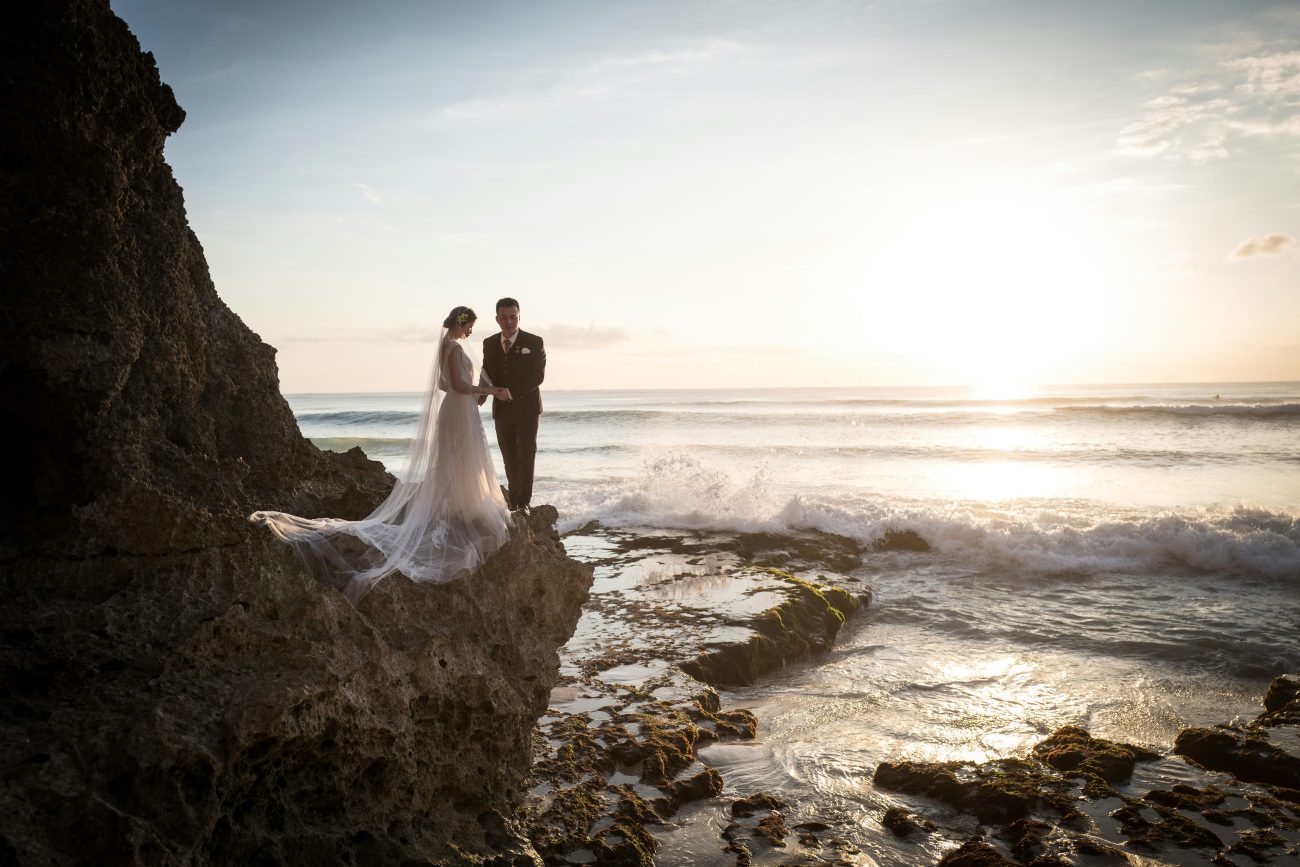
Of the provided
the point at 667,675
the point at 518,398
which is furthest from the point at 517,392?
the point at 667,675

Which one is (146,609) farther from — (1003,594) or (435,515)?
(1003,594)

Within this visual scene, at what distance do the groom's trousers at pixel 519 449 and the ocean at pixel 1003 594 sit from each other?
2.92 metres

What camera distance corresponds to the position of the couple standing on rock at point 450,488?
478 cm

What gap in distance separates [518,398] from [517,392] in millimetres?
63

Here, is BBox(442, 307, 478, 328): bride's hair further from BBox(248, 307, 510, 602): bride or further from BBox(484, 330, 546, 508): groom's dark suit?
BBox(484, 330, 546, 508): groom's dark suit

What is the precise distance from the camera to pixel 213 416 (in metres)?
5.14

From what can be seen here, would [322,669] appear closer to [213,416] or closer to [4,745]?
[4,745]

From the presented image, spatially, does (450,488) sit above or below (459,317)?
below

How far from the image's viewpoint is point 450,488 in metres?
5.94

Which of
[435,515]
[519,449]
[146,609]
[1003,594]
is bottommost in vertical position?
[1003,594]

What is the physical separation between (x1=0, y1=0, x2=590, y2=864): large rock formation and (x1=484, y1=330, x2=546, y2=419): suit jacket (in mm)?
3372

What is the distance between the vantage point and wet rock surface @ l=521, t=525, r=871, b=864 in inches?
199

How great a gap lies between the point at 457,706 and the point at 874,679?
16.7 feet

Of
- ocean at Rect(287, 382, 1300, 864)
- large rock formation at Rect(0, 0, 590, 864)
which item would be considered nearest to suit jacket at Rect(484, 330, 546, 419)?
large rock formation at Rect(0, 0, 590, 864)
